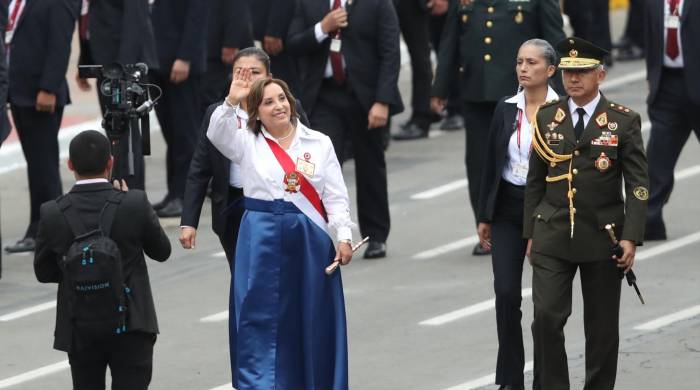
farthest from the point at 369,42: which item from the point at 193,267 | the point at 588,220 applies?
the point at 588,220

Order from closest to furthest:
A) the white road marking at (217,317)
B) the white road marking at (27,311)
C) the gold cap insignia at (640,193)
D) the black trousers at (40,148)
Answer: the gold cap insignia at (640,193) → the white road marking at (217,317) → the white road marking at (27,311) → the black trousers at (40,148)

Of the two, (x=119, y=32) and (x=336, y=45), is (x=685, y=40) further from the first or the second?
(x=119, y=32)

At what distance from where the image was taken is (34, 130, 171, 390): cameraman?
8164 mm

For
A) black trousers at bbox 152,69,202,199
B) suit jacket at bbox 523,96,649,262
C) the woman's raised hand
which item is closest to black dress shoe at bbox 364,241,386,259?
black trousers at bbox 152,69,202,199

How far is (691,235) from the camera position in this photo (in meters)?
13.5

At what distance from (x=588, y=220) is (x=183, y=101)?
659 cm

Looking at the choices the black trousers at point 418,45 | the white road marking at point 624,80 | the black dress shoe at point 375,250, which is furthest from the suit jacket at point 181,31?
the white road marking at point 624,80

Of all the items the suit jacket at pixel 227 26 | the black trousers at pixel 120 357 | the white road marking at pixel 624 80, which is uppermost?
the suit jacket at pixel 227 26

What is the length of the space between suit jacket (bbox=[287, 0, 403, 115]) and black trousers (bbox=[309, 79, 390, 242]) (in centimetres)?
8

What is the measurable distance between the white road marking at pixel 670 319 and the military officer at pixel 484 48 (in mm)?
2027

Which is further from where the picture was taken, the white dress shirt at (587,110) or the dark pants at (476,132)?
the dark pants at (476,132)

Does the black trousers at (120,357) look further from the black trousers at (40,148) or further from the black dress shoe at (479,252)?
the black trousers at (40,148)

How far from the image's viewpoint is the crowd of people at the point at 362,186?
8297 millimetres

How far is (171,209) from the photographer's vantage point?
14680 millimetres
